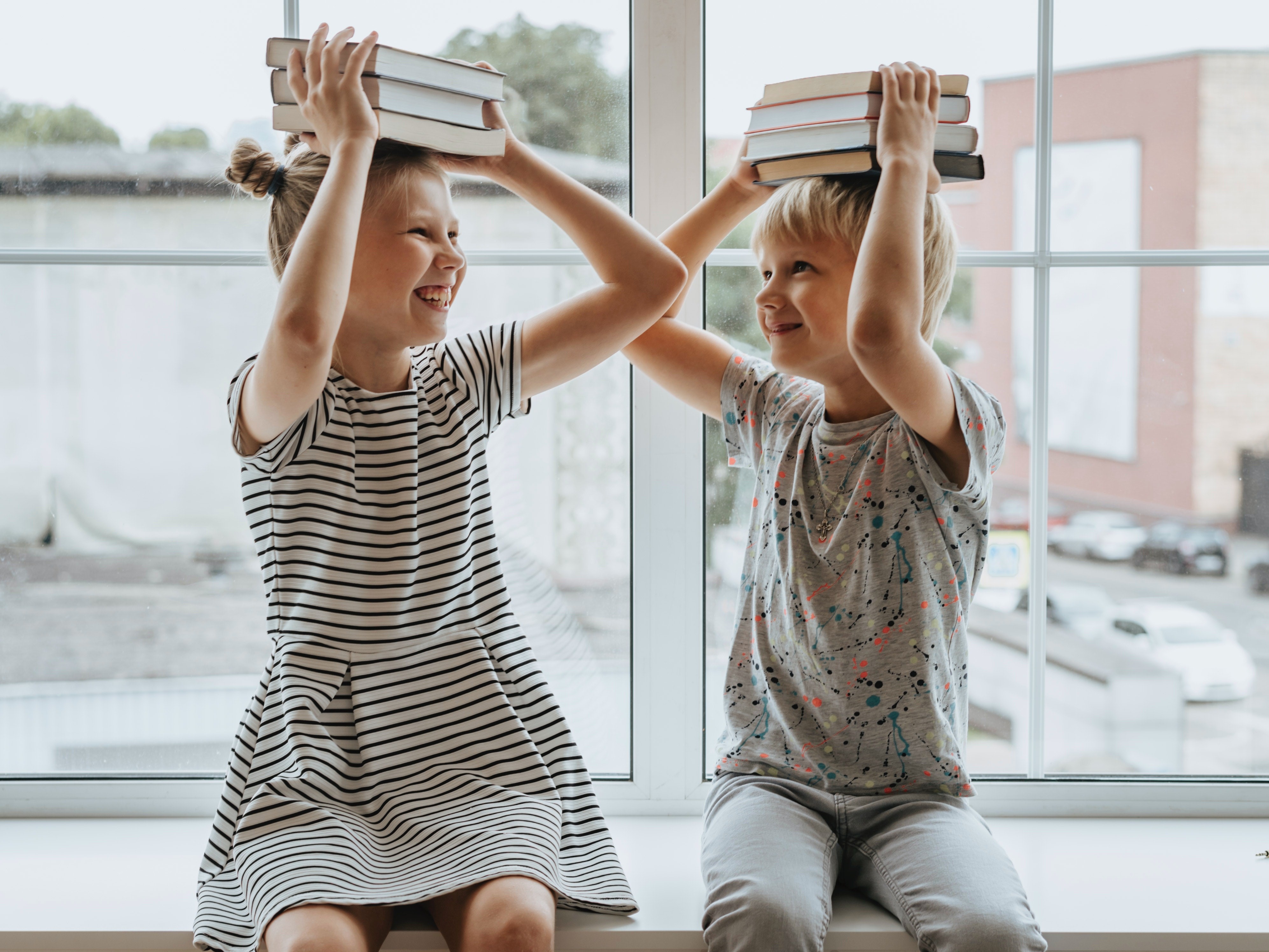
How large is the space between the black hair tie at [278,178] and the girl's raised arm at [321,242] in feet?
0.41

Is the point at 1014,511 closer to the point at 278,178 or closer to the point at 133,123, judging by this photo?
the point at 278,178

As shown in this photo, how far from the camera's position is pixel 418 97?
1.09m

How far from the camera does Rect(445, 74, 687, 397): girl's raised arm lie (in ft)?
3.99

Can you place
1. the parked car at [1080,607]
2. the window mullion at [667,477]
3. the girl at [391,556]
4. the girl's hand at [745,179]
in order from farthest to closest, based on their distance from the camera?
1. the parked car at [1080,607]
2. the window mullion at [667,477]
3. the girl's hand at [745,179]
4. the girl at [391,556]

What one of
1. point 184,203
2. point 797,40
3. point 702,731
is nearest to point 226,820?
point 702,731

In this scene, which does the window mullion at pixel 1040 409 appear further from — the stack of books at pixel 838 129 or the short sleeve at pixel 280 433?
the short sleeve at pixel 280 433

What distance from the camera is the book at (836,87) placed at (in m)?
1.11

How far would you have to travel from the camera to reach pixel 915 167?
109 centimetres

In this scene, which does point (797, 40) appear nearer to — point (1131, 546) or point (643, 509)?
point (643, 509)

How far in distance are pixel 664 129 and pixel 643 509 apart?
1.75 ft

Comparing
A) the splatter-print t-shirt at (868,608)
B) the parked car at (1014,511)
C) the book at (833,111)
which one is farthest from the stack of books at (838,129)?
the parked car at (1014,511)

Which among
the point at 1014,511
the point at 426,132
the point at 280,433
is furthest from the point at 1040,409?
the point at 280,433

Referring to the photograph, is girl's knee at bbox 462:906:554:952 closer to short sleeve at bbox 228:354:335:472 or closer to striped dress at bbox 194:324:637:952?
striped dress at bbox 194:324:637:952

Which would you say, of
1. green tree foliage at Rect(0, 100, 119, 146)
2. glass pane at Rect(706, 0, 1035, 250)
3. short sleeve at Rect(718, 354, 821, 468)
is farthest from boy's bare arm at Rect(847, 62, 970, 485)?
green tree foliage at Rect(0, 100, 119, 146)
